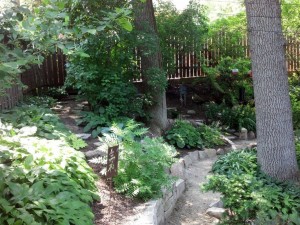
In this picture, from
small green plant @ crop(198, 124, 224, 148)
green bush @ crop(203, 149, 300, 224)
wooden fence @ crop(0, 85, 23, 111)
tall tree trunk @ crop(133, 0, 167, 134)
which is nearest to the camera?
green bush @ crop(203, 149, 300, 224)

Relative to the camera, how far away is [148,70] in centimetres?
799

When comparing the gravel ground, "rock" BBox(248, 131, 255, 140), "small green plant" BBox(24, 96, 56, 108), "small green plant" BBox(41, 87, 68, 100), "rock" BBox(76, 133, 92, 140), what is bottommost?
the gravel ground

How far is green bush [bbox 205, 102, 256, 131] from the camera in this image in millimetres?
10005

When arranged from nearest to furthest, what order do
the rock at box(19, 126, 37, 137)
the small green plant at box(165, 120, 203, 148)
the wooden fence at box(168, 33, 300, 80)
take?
1. the rock at box(19, 126, 37, 137)
2. the small green plant at box(165, 120, 203, 148)
3. the wooden fence at box(168, 33, 300, 80)

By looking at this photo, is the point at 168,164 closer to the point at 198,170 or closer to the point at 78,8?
the point at 198,170

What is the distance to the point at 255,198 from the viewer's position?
475 centimetres

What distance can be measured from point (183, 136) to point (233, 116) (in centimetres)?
218

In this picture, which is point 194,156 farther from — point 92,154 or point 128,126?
point 92,154

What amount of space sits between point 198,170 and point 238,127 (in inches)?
107

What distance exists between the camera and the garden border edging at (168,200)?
452 centimetres

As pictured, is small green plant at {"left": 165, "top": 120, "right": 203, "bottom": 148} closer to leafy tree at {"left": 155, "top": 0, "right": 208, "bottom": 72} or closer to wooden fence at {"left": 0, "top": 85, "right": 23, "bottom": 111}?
leafy tree at {"left": 155, "top": 0, "right": 208, "bottom": 72}

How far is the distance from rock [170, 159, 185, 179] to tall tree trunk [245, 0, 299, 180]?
1545mm

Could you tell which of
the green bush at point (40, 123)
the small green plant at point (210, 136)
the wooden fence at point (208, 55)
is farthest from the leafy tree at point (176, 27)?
the green bush at point (40, 123)

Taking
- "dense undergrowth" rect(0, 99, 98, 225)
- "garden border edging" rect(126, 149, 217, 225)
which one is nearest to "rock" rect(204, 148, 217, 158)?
"garden border edging" rect(126, 149, 217, 225)
